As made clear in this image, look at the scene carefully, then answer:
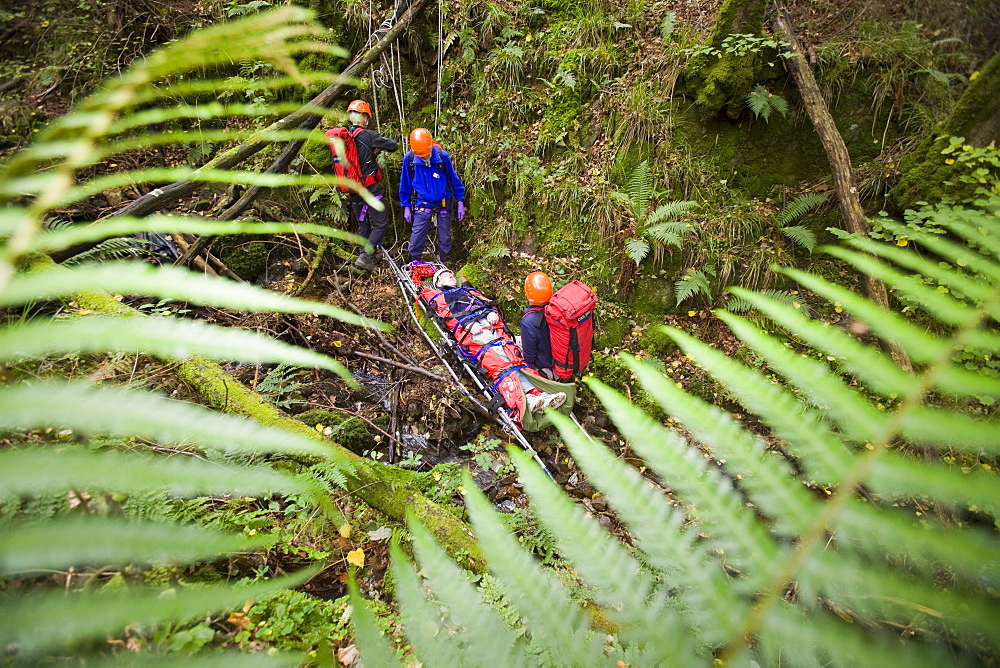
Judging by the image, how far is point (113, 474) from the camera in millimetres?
535

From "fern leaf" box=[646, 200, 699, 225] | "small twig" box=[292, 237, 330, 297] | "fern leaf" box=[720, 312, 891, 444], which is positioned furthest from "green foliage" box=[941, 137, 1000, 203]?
"small twig" box=[292, 237, 330, 297]

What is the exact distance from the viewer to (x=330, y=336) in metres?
5.38

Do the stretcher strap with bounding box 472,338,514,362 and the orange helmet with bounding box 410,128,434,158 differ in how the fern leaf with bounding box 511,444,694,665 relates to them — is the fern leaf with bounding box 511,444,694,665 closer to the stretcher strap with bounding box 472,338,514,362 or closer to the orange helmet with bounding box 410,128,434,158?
the stretcher strap with bounding box 472,338,514,362

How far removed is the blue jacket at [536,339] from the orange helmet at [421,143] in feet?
9.92

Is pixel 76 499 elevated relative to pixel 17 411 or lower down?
lower down

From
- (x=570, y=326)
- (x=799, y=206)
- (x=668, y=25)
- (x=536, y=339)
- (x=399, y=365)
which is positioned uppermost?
(x=668, y=25)

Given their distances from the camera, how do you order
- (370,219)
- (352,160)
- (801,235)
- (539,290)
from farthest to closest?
(370,219) < (352,160) < (801,235) < (539,290)

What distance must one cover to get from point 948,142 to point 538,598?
6021mm

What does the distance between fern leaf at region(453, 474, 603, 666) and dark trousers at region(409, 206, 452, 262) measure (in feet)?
20.3

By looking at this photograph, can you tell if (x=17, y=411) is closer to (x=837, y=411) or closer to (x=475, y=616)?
(x=475, y=616)

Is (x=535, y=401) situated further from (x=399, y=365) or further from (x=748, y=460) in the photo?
(x=748, y=460)

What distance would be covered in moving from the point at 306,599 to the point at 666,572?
2177 millimetres

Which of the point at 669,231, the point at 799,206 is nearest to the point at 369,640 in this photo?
the point at 669,231

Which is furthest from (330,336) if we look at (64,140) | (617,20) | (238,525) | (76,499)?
(617,20)
